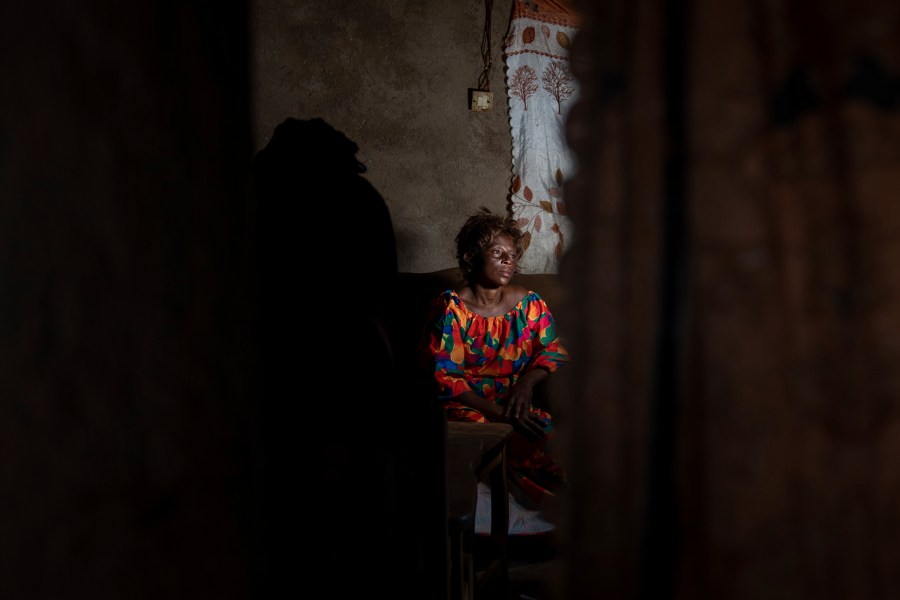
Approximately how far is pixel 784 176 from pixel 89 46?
712mm

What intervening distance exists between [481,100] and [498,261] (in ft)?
3.70

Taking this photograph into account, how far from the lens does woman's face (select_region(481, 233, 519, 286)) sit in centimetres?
321

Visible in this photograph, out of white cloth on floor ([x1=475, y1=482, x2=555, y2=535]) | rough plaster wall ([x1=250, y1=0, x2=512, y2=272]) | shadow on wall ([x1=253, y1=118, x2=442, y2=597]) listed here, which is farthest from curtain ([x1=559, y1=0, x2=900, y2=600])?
rough plaster wall ([x1=250, y1=0, x2=512, y2=272])

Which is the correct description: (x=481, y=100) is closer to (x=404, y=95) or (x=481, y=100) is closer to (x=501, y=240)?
(x=404, y=95)

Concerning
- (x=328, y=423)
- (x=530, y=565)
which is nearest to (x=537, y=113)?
(x=530, y=565)

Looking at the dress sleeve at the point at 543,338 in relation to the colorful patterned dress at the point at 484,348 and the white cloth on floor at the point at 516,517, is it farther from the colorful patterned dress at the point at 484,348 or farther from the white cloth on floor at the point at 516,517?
the white cloth on floor at the point at 516,517

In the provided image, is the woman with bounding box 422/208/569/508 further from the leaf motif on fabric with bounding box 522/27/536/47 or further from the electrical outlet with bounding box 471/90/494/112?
the leaf motif on fabric with bounding box 522/27/536/47

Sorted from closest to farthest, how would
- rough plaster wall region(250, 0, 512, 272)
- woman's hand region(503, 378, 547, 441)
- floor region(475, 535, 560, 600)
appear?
floor region(475, 535, 560, 600) → woman's hand region(503, 378, 547, 441) → rough plaster wall region(250, 0, 512, 272)

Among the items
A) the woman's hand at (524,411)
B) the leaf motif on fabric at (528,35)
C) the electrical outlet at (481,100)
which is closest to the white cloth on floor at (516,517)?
the woman's hand at (524,411)

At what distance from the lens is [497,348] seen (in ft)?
10.4

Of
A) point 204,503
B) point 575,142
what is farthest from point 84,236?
point 575,142

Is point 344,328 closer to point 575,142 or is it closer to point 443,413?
point 443,413

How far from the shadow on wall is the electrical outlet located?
7.44 ft

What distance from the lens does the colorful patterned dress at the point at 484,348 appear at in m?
3.08
